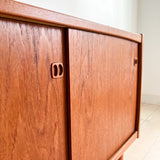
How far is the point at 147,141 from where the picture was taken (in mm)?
1287

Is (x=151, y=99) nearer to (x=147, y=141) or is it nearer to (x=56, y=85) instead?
(x=147, y=141)

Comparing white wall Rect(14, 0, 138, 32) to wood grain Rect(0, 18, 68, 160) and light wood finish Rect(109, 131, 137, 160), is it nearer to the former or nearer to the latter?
wood grain Rect(0, 18, 68, 160)

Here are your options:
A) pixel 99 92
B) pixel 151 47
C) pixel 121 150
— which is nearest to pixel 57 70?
pixel 99 92

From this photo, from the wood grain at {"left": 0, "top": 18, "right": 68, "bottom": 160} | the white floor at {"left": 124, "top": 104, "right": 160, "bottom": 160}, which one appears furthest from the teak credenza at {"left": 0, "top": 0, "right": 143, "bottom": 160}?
the white floor at {"left": 124, "top": 104, "right": 160, "bottom": 160}

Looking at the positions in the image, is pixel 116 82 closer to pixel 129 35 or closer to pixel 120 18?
pixel 129 35

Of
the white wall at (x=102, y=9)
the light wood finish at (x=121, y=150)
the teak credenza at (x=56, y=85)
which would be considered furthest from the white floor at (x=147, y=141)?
the white wall at (x=102, y=9)

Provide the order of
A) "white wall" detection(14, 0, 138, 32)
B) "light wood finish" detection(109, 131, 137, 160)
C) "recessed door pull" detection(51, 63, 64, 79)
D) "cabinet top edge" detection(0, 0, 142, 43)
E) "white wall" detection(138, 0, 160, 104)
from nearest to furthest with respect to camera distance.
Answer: "cabinet top edge" detection(0, 0, 142, 43), "recessed door pull" detection(51, 63, 64, 79), "light wood finish" detection(109, 131, 137, 160), "white wall" detection(14, 0, 138, 32), "white wall" detection(138, 0, 160, 104)

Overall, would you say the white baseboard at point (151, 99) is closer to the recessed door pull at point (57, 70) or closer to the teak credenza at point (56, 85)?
the teak credenza at point (56, 85)

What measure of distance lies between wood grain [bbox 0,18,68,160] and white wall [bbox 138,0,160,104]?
6.21 feet

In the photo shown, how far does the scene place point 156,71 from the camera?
6.93 ft

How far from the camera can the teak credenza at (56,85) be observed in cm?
35

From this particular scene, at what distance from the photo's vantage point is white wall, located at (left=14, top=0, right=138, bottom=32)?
1079 millimetres

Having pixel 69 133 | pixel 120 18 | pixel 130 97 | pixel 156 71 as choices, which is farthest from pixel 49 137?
pixel 156 71

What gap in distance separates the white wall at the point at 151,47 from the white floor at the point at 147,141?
356 mm
